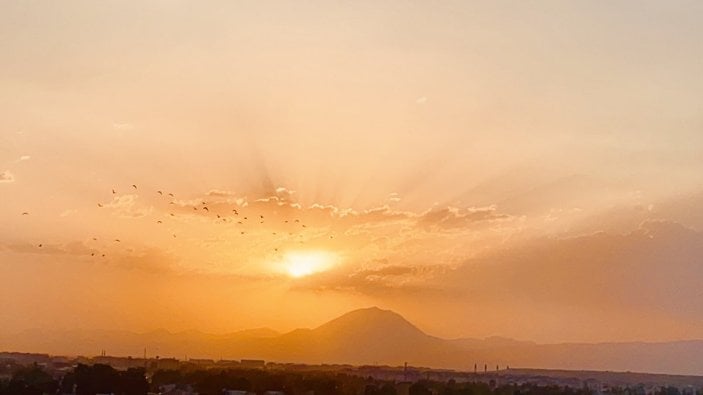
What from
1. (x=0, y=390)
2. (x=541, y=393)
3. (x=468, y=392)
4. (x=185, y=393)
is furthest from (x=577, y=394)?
(x=0, y=390)

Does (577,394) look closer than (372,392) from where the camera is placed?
No

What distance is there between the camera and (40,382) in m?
83.9

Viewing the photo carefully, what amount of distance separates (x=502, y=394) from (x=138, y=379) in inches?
1233

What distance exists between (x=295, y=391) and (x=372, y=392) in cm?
897

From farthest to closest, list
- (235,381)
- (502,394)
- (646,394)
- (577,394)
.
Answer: (646,394)
(577,394)
(235,381)
(502,394)

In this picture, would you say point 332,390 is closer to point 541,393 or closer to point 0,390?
point 541,393

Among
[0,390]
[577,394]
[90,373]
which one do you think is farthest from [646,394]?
[0,390]

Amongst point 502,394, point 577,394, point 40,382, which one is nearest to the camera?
point 40,382

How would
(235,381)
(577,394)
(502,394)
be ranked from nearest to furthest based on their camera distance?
(502,394) < (235,381) < (577,394)

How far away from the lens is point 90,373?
83875 millimetres

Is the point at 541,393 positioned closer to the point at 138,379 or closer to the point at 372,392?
the point at 372,392

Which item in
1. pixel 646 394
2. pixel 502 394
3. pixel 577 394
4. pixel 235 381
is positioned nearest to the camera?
pixel 502 394

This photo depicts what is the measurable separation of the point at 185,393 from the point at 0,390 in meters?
17.7

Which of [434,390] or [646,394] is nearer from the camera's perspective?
[434,390]
